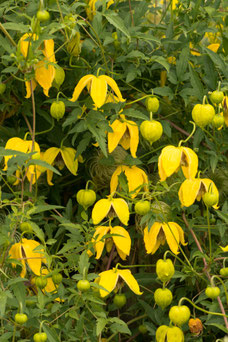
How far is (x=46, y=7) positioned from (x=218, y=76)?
508 millimetres

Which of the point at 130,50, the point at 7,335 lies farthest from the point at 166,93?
the point at 7,335

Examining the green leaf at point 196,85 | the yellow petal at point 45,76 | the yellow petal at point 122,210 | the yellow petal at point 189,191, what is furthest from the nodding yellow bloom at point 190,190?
the yellow petal at point 45,76

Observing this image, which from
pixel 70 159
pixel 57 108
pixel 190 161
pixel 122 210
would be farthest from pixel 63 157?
pixel 190 161

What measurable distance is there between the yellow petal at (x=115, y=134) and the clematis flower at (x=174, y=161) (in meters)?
0.17

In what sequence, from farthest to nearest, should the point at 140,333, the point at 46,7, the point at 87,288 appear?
the point at 140,333 < the point at 46,7 < the point at 87,288

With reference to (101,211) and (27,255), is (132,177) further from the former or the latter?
(27,255)

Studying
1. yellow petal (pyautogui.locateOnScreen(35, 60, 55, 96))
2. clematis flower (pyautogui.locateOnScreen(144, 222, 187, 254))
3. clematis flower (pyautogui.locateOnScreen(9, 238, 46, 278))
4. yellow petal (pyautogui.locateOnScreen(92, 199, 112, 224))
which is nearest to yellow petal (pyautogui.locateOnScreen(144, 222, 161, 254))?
clematis flower (pyautogui.locateOnScreen(144, 222, 187, 254))

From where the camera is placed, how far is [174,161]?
4.57 feet

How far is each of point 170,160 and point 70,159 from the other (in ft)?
1.18

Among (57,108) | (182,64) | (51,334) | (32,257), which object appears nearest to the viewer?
(51,334)

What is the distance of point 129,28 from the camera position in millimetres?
1626

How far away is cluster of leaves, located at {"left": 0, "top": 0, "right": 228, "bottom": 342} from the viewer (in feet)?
4.60

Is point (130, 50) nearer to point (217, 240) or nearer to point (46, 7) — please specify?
point (46, 7)

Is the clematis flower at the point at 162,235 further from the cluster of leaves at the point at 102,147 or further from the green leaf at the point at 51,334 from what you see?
Answer: the green leaf at the point at 51,334
